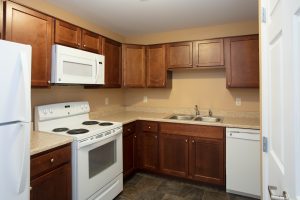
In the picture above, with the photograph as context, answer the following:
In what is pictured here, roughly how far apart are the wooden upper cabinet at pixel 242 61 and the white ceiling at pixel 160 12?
1.26 ft

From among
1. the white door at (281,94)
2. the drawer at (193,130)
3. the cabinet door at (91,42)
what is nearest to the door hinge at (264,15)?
the white door at (281,94)

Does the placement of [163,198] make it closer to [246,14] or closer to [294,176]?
[294,176]

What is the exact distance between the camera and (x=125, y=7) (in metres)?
2.41

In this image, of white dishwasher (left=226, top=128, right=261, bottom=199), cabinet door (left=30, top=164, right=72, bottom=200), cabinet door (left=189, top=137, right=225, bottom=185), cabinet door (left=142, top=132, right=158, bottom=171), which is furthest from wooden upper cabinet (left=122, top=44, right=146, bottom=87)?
cabinet door (left=30, top=164, right=72, bottom=200)

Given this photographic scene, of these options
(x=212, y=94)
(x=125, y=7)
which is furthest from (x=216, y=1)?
(x=212, y=94)

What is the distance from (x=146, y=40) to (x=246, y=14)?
5.63ft

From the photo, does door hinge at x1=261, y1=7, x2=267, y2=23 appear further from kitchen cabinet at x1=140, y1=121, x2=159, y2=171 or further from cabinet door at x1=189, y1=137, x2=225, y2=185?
kitchen cabinet at x1=140, y1=121, x2=159, y2=171

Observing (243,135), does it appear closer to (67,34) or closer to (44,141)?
(44,141)

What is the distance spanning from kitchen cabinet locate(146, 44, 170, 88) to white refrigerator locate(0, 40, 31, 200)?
84.1 inches

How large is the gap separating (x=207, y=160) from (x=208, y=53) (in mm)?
1553

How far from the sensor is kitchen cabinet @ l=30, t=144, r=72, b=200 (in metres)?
1.44

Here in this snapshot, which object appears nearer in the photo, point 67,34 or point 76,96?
point 67,34

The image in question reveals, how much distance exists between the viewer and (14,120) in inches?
44.5

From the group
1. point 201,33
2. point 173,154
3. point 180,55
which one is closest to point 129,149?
point 173,154
